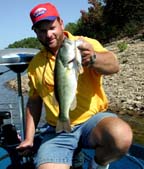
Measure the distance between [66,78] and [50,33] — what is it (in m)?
0.63

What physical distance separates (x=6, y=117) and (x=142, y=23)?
38.4 metres

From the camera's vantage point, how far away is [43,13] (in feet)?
16.7

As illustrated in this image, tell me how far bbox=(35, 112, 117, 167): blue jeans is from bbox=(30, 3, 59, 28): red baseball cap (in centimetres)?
107

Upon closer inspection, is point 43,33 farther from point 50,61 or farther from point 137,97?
point 137,97

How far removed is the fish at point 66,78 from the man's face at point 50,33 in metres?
0.54

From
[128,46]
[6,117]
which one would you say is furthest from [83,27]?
[6,117]

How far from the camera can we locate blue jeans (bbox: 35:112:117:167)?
499 centimetres

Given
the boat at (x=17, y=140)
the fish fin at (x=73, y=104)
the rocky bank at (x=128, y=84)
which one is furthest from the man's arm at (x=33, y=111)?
the rocky bank at (x=128, y=84)

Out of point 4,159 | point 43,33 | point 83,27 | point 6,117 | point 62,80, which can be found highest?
point 43,33

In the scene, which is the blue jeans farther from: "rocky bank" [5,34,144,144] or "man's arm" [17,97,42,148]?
"rocky bank" [5,34,144,144]

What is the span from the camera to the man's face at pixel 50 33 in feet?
16.6

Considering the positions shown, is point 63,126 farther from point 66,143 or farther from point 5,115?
point 5,115

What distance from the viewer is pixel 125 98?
1905 centimetres

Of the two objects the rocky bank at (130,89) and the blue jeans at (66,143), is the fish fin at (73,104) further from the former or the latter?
the rocky bank at (130,89)
